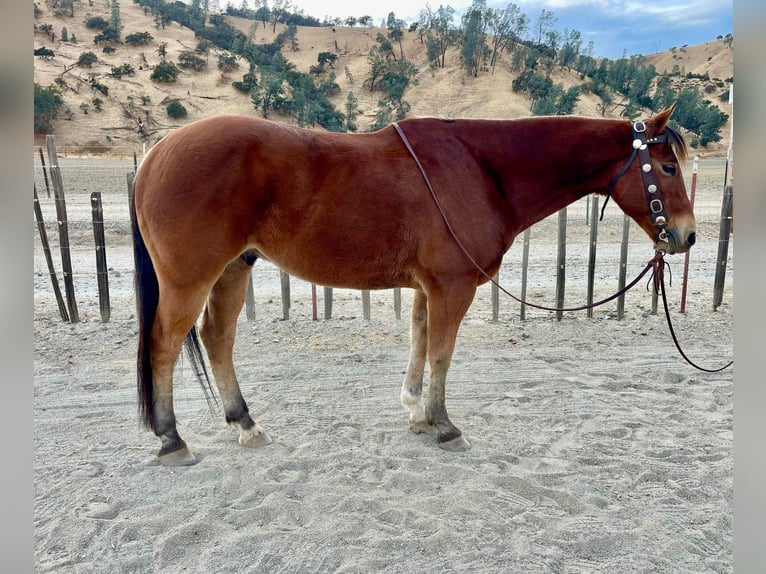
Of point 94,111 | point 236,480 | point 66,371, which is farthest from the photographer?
point 94,111

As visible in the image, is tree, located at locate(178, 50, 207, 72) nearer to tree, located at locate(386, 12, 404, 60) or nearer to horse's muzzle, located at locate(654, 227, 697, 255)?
tree, located at locate(386, 12, 404, 60)

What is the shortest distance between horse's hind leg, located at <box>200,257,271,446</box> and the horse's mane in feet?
9.65

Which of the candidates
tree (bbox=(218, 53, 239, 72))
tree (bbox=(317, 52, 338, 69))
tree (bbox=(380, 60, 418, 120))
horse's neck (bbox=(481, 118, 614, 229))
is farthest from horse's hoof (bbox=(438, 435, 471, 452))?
tree (bbox=(317, 52, 338, 69))

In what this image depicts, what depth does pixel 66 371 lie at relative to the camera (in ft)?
14.9

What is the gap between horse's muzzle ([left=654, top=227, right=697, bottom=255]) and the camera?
10.4ft

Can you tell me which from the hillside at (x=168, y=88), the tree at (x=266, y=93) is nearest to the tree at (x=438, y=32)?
the hillside at (x=168, y=88)

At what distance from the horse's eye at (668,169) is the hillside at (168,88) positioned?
1892 cm

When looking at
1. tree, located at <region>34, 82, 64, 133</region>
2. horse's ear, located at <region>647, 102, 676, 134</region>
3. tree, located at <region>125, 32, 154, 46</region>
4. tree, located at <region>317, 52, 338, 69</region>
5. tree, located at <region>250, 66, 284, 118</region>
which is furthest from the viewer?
tree, located at <region>317, 52, 338, 69</region>

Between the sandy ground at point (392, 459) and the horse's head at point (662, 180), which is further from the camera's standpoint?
the horse's head at point (662, 180)

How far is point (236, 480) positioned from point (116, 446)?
1022mm

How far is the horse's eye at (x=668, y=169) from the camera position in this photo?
3.18 meters

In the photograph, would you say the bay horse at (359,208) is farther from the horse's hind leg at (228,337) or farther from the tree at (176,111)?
the tree at (176,111)
